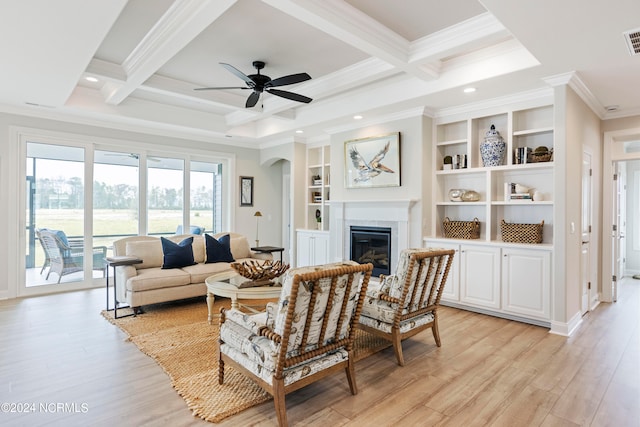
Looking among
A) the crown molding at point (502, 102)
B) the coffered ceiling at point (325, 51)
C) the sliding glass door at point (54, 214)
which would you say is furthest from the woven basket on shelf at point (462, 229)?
the sliding glass door at point (54, 214)

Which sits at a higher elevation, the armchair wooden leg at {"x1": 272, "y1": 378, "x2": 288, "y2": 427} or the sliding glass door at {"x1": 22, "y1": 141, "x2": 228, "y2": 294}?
the sliding glass door at {"x1": 22, "y1": 141, "x2": 228, "y2": 294}

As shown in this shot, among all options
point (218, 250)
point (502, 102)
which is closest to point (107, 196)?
point (218, 250)

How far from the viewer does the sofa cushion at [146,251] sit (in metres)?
4.80

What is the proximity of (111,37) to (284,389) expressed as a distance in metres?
3.57

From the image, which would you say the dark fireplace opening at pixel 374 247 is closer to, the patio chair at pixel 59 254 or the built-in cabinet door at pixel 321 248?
the built-in cabinet door at pixel 321 248

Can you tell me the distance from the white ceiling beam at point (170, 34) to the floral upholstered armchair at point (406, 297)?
2408mm

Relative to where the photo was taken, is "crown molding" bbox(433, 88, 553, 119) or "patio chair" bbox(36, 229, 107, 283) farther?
"patio chair" bbox(36, 229, 107, 283)

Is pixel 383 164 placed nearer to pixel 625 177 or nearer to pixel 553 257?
pixel 553 257

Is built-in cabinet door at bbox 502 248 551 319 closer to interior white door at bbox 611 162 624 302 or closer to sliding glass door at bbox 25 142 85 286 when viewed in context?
interior white door at bbox 611 162 624 302

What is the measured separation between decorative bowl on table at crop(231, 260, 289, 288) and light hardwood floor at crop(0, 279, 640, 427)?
1.13 metres

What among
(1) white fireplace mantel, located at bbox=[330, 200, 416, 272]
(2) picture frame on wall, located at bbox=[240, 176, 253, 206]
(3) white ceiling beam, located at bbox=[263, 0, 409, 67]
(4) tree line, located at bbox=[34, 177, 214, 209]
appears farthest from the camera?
(2) picture frame on wall, located at bbox=[240, 176, 253, 206]

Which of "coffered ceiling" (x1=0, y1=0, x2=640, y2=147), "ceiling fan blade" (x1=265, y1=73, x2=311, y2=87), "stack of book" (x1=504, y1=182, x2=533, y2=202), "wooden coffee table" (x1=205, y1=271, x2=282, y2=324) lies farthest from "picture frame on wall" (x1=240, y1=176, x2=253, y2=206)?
"stack of book" (x1=504, y1=182, x2=533, y2=202)

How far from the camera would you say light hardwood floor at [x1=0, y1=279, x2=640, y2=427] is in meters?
2.24

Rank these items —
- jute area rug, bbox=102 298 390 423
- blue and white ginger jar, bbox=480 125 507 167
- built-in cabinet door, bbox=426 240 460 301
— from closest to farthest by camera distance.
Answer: jute area rug, bbox=102 298 390 423 → blue and white ginger jar, bbox=480 125 507 167 → built-in cabinet door, bbox=426 240 460 301
